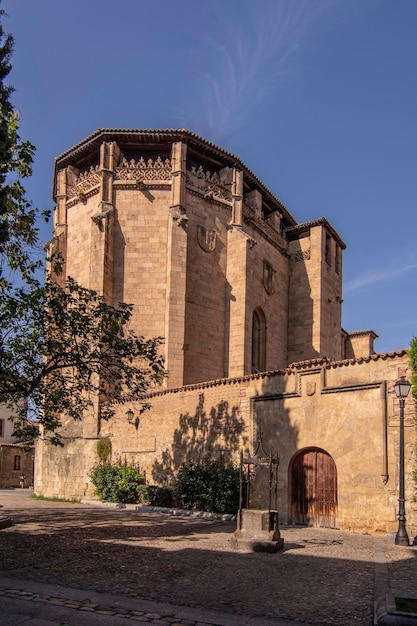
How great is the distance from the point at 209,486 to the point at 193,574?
8650mm

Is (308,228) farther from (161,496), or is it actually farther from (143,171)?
(161,496)

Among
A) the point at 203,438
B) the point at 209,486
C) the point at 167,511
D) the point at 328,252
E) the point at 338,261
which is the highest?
the point at 328,252

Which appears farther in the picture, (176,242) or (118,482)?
(176,242)

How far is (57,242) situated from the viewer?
2684 centimetres

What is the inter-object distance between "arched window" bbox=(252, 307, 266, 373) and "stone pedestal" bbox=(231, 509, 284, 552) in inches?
679

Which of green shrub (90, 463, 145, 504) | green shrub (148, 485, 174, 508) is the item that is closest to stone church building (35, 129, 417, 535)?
green shrub (90, 463, 145, 504)

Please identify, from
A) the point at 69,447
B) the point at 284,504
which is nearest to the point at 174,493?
the point at 284,504

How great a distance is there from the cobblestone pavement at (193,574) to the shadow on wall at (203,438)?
156 inches

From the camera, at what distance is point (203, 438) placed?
1834cm

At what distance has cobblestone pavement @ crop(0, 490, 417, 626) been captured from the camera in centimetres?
648

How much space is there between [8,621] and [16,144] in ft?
30.1

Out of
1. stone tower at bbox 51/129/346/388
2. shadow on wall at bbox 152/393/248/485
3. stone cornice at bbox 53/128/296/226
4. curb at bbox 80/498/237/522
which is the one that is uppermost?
stone cornice at bbox 53/128/296/226

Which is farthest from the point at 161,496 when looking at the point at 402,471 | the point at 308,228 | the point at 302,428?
the point at 308,228

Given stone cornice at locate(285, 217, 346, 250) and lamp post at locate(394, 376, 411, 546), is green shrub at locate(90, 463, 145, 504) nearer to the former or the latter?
lamp post at locate(394, 376, 411, 546)
